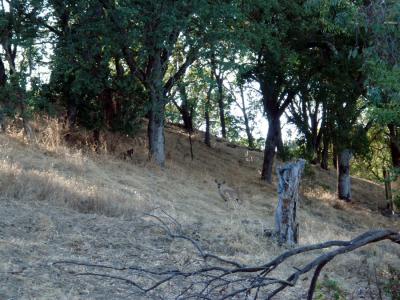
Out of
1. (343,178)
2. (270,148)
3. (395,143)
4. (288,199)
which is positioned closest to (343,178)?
(343,178)

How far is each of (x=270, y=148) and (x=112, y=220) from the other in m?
12.2

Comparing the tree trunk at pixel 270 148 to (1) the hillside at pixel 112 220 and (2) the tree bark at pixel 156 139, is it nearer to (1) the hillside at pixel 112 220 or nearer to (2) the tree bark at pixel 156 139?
(1) the hillside at pixel 112 220

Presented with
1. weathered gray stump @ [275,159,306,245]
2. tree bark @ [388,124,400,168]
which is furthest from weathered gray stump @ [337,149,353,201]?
weathered gray stump @ [275,159,306,245]

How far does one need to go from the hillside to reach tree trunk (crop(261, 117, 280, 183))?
231 cm

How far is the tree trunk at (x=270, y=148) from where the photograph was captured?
66.1ft

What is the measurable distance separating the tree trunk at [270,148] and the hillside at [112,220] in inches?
91.1

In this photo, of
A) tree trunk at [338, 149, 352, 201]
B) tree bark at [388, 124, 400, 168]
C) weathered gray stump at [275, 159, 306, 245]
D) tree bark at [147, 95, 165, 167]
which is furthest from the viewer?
tree trunk at [338, 149, 352, 201]

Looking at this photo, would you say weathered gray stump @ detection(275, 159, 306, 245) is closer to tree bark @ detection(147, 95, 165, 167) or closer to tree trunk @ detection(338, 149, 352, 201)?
tree bark @ detection(147, 95, 165, 167)

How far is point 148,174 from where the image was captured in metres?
15.1

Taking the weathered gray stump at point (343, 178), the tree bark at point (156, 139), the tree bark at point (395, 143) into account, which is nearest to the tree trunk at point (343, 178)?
the weathered gray stump at point (343, 178)

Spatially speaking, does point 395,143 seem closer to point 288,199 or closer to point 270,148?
point 270,148

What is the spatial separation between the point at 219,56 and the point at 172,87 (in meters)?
2.27

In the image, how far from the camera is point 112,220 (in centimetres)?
877

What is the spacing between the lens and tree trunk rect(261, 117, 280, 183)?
20.2 metres
